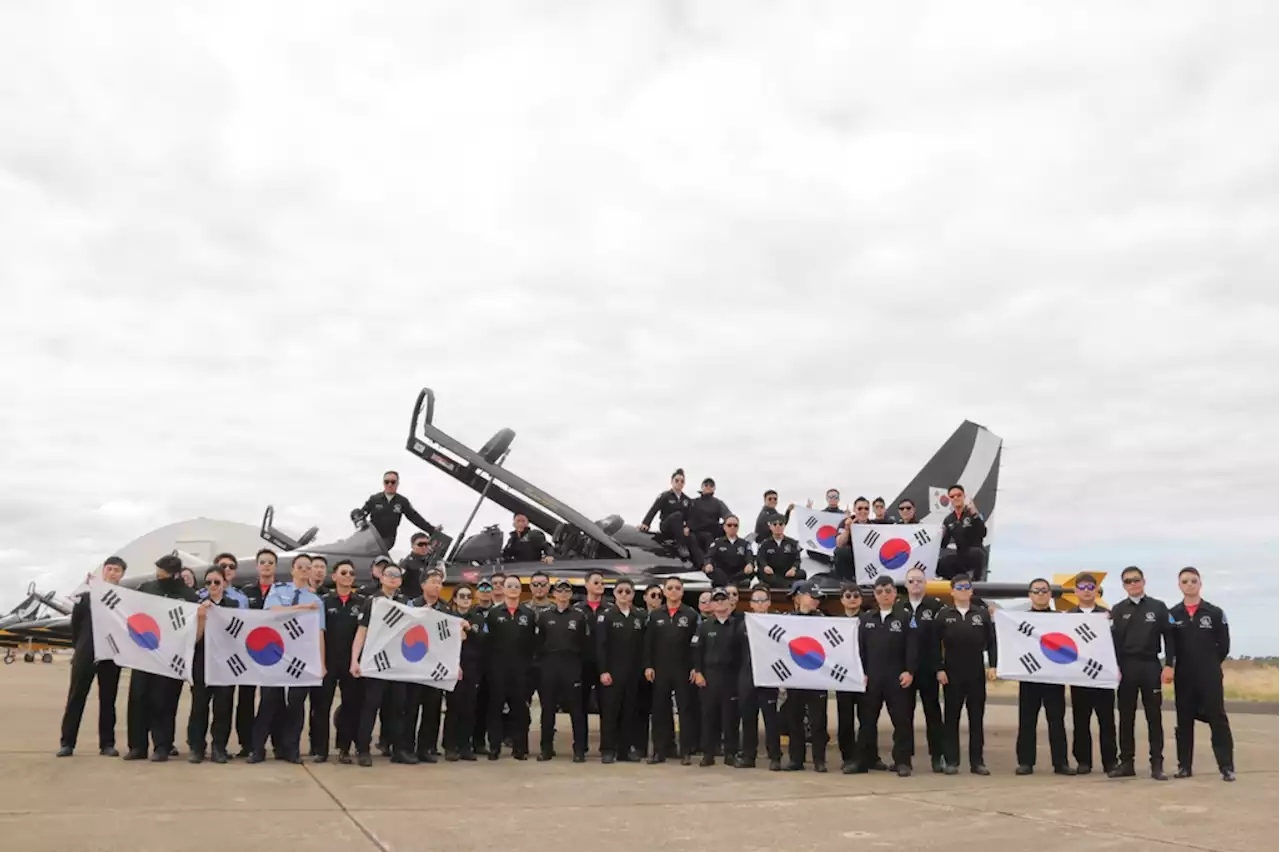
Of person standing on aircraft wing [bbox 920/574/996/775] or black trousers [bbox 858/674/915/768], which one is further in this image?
person standing on aircraft wing [bbox 920/574/996/775]

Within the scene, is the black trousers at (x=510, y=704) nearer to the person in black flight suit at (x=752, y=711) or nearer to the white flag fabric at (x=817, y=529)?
the person in black flight suit at (x=752, y=711)

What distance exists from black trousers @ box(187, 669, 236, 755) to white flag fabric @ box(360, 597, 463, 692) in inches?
49.2

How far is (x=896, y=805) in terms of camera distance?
7.09 metres

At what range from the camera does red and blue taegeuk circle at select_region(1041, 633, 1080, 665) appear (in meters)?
9.34

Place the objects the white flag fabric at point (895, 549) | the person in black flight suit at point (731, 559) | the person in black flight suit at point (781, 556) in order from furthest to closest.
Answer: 1. the person in black flight suit at point (781, 556)
2. the white flag fabric at point (895, 549)
3. the person in black flight suit at point (731, 559)

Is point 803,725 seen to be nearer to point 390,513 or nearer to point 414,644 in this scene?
point 414,644

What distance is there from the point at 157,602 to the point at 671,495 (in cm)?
678

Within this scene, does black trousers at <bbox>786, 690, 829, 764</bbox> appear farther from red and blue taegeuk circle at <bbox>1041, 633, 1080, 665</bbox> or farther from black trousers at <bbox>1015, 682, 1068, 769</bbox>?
red and blue taegeuk circle at <bbox>1041, 633, 1080, 665</bbox>

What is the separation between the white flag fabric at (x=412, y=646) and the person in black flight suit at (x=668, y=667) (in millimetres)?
1929

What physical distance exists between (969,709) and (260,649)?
6.56m

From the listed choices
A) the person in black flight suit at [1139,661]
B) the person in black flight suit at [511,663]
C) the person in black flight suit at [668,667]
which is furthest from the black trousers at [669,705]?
the person in black flight suit at [1139,661]

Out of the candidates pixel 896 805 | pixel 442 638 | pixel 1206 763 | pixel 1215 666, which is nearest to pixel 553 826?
pixel 896 805

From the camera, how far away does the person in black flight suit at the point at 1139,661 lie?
8.95m

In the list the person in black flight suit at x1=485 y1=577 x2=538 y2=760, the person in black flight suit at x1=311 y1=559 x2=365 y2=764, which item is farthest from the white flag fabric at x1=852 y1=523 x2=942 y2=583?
the person in black flight suit at x1=311 y1=559 x2=365 y2=764
